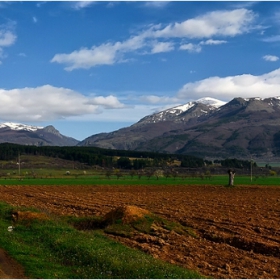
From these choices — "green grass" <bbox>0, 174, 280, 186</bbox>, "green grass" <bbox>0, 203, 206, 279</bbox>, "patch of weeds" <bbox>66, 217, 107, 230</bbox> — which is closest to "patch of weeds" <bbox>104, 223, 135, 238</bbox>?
"green grass" <bbox>0, 203, 206, 279</bbox>

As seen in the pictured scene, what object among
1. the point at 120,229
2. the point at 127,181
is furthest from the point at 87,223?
the point at 127,181

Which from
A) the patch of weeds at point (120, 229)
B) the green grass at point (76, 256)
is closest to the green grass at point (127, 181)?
the patch of weeds at point (120, 229)

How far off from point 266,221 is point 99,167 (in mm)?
160514

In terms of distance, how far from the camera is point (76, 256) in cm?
1830

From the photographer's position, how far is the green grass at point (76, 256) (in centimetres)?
1537

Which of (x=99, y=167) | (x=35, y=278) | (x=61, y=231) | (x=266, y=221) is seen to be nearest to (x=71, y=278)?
(x=35, y=278)

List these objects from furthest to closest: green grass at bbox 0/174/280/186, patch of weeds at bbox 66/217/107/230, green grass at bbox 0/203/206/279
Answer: green grass at bbox 0/174/280/186
patch of weeds at bbox 66/217/107/230
green grass at bbox 0/203/206/279

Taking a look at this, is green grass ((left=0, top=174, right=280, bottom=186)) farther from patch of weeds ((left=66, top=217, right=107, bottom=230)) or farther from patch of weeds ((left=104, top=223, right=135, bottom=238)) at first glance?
patch of weeds ((left=104, top=223, right=135, bottom=238))

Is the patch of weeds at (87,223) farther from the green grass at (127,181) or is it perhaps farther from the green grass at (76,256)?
Result: the green grass at (127,181)

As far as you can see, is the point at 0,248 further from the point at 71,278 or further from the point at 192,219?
the point at 192,219

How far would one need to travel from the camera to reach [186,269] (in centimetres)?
1582

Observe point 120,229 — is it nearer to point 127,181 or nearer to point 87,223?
point 87,223

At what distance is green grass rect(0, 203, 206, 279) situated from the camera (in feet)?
50.4

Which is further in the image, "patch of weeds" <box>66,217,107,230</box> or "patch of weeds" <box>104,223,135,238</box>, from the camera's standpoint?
"patch of weeds" <box>66,217,107,230</box>
